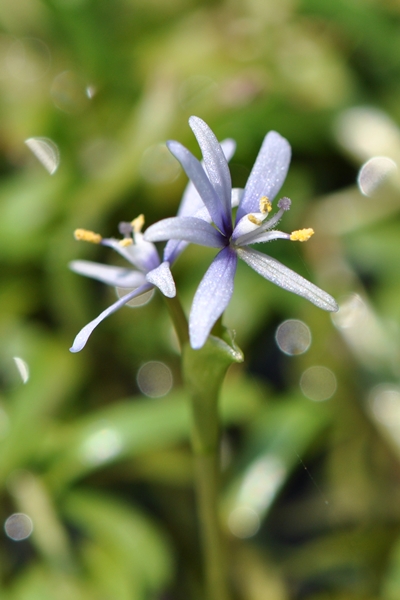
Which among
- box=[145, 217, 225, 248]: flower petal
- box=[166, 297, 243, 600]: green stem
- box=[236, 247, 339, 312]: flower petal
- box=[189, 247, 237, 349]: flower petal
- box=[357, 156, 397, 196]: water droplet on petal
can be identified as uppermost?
box=[145, 217, 225, 248]: flower petal

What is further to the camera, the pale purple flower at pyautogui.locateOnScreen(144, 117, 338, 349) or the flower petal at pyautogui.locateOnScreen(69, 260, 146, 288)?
the flower petal at pyautogui.locateOnScreen(69, 260, 146, 288)

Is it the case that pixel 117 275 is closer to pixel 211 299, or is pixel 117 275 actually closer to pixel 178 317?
pixel 178 317

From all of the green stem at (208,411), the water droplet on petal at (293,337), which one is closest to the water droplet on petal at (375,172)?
the water droplet on petal at (293,337)

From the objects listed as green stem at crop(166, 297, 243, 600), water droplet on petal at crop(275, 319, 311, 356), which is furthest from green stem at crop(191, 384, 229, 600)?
water droplet on petal at crop(275, 319, 311, 356)

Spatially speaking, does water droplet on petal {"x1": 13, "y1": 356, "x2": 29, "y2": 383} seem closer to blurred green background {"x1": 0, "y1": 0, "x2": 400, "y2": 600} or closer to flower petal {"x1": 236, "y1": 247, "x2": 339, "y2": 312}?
blurred green background {"x1": 0, "y1": 0, "x2": 400, "y2": 600}

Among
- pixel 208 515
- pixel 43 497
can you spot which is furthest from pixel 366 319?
pixel 43 497

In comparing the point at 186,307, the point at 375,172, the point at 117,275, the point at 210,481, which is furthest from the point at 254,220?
the point at 375,172
